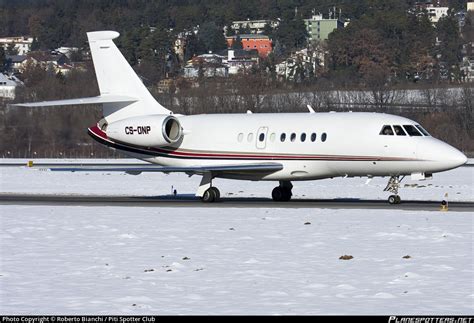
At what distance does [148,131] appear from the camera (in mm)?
35188

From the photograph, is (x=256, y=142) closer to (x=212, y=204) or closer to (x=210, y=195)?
(x=210, y=195)

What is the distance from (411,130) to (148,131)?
8.33 m

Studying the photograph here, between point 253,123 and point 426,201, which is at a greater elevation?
point 253,123

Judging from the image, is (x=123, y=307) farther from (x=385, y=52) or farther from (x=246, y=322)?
(x=385, y=52)

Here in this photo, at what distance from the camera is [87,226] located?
84.0 feet

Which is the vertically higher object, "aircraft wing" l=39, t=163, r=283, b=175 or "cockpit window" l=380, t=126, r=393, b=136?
"cockpit window" l=380, t=126, r=393, b=136

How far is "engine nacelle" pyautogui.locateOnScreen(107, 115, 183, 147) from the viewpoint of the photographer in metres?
35.1

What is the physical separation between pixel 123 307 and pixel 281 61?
17367cm

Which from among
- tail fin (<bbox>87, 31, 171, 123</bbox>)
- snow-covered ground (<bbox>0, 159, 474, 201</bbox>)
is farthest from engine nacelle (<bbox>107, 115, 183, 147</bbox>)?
snow-covered ground (<bbox>0, 159, 474, 201</bbox>)

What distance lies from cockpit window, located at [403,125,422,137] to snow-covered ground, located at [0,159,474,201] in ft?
14.6

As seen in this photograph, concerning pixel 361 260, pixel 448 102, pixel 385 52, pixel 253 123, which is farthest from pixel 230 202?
pixel 385 52

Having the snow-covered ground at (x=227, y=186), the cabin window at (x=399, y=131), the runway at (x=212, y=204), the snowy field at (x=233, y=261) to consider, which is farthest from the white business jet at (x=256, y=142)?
the snow-covered ground at (x=227, y=186)

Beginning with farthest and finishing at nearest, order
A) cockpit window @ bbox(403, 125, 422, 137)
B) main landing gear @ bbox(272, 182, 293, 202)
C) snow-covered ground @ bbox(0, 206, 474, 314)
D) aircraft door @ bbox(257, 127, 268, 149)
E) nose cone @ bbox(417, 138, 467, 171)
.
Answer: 1. main landing gear @ bbox(272, 182, 293, 202)
2. aircraft door @ bbox(257, 127, 268, 149)
3. cockpit window @ bbox(403, 125, 422, 137)
4. nose cone @ bbox(417, 138, 467, 171)
5. snow-covered ground @ bbox(0, 206, 474, 314)

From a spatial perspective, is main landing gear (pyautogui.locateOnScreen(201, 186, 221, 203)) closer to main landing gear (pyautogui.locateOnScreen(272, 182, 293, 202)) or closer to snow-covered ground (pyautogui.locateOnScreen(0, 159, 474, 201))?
main landing gear (pyautogui.locateOnScreen(272, 182, 293, 202))
